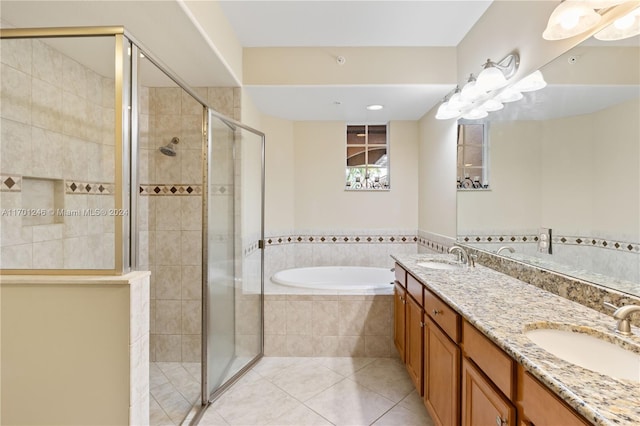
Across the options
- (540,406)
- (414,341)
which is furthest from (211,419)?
(540,406)

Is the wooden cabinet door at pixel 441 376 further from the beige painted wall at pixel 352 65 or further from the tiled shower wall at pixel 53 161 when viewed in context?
the beige painted wall at pixel 352 65

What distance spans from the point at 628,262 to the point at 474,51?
1.80m

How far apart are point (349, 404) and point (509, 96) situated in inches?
88.0

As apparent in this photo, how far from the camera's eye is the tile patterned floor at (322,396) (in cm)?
179

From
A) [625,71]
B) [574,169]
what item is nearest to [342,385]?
[574,169]

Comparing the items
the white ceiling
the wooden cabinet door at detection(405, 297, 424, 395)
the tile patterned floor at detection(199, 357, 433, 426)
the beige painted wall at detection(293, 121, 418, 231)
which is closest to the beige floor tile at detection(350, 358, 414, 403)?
the tile patterned floor at detection(199, 357, 433, 426)

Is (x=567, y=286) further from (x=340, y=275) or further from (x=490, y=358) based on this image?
(x=340, y=275)

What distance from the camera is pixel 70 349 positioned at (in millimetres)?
1185

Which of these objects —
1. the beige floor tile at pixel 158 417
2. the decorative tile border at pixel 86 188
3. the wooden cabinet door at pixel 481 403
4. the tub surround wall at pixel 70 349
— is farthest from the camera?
the decorative tile border at pixel 86 188

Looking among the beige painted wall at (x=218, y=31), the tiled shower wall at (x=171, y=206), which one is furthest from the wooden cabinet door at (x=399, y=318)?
Answer: the beige painted wall at (x=218, y=31)

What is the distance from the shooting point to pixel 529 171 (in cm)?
167

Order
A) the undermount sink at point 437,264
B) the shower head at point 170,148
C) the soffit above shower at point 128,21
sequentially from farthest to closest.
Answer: the shower head at point 170,148
the undermount sink at point 437,264
the soffit above shower at point 128,21

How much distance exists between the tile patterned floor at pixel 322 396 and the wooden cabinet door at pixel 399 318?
9.4 inches

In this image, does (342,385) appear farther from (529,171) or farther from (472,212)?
(529,171)
